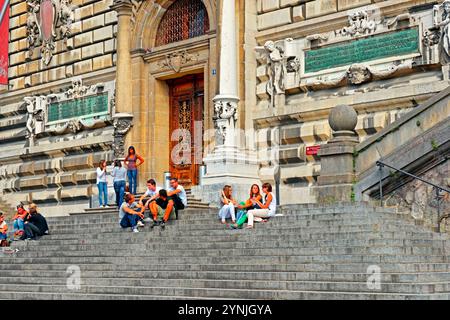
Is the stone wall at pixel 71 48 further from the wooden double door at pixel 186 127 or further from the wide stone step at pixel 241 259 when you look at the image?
the wide stone step at pixel 241 259

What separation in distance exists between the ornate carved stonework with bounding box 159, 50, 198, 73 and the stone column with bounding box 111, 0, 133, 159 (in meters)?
1.24

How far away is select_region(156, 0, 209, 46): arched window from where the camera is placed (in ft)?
81.6

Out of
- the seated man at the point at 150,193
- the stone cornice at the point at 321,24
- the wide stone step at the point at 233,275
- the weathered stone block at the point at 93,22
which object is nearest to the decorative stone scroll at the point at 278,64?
the stone cornice at the point at 321,24

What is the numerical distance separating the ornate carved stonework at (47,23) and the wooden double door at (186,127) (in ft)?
18.0

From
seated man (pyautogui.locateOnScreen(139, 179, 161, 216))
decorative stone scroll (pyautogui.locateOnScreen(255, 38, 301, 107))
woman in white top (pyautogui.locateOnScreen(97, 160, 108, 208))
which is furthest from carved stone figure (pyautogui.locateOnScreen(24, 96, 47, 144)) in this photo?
seated man (pyautogui.locateOnScreen(139, 179, 161, 216))

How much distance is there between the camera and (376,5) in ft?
67.1

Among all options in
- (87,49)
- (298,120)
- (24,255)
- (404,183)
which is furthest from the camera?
(87,49)

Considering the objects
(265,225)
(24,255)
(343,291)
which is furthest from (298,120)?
(343,291)

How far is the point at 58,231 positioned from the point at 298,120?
6.42m

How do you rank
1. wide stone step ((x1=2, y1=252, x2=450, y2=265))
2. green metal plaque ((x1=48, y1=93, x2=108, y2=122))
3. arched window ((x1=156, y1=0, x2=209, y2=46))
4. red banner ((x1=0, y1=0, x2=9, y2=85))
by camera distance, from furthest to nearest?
red banner ((x1=0, y1=0, x2=9, y2=85))
green metal plaque ((x1=48, y1=93, x2=108, y2=122))
arched window ((x1=156, y1=0, x2=209, y2=46))
wide stone step ((x1=2, y1=252, x2=450, y2=265))

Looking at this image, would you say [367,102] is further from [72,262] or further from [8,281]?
[8,281]

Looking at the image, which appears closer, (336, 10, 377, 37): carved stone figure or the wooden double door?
(336, 10, 377, 37): carved stone figure

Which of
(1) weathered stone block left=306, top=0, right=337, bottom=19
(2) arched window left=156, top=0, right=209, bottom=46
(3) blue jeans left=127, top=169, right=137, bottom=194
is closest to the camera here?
(1) weathered stone block left=306, top=0, right=337, bottom=19

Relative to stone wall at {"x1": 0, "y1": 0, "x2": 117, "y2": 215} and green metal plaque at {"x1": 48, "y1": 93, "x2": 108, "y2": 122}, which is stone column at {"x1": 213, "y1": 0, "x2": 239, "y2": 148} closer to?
stone wall at {"x1": 0, "y1": 0, "x2": 117, "y2": 215}
